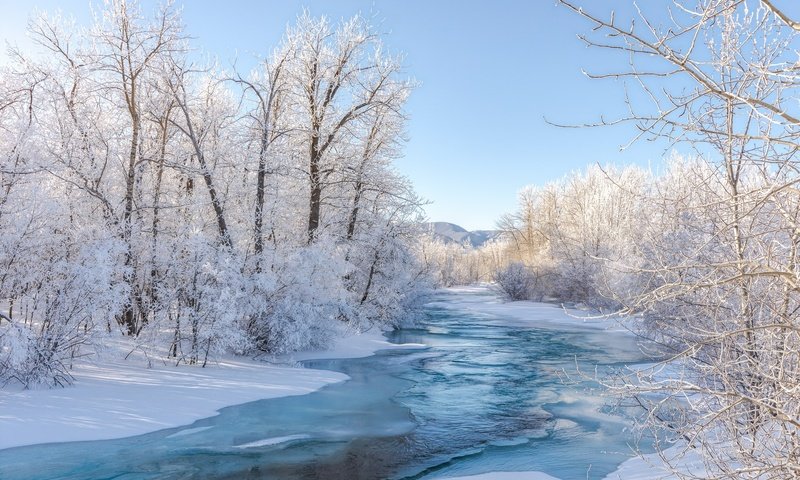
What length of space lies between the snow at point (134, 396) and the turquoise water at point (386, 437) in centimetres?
31

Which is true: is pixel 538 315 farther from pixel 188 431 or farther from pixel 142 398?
pixel 188 431

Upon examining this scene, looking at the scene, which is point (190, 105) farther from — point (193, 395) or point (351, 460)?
point (351, 460)

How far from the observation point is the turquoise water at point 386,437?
6.39 meters

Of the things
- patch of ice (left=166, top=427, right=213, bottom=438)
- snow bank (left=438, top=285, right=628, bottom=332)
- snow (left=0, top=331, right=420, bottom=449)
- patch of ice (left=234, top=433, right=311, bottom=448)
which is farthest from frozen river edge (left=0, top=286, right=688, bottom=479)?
snow bank (left=438, top=285, right=628, bottom=332)

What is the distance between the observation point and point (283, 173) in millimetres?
15266

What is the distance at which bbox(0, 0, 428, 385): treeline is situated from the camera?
9.23 metres

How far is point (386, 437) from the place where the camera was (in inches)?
309

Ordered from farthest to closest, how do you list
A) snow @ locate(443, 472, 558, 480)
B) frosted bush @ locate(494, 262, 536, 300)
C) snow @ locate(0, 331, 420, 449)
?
frosted bush @ locate(494, 262, 536, 300), snow @ locate(0, 331, 420, 449), snow @ locate(443, 472, 558, 480)

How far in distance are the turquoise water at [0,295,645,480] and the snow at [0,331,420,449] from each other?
1.02ft

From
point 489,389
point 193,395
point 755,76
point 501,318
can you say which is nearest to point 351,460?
point 193,395

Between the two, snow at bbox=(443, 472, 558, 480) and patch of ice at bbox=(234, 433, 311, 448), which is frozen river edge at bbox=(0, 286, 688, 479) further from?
patch of ice at bbox=(234, 433, 311, 448)

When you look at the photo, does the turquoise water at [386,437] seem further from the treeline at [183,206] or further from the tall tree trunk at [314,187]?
the tall tree trunk at [314,187]

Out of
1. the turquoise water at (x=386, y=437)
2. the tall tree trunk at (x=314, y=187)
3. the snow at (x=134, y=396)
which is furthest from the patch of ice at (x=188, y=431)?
the tall tree trunk at (x=314, y=187)

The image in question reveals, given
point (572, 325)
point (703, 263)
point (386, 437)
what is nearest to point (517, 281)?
point (572, 325)
